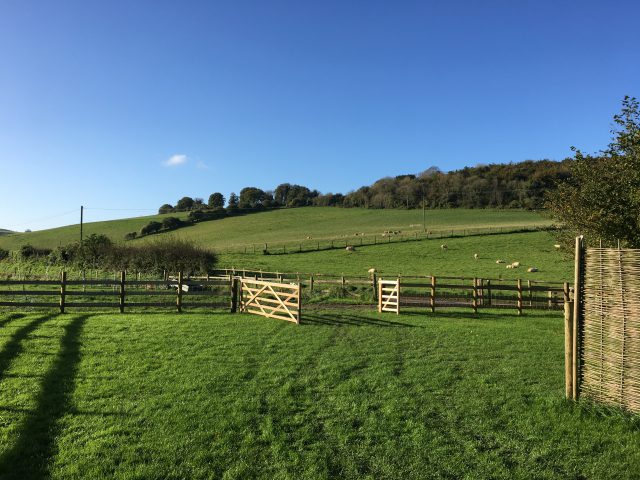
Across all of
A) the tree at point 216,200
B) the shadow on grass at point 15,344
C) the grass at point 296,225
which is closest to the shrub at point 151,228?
the grass at point 296,225

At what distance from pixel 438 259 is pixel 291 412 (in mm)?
36765

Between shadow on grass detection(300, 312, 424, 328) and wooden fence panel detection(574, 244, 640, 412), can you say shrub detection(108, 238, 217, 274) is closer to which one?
shadow on grass detection(300, 312, 424, 328)

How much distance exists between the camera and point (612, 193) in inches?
436

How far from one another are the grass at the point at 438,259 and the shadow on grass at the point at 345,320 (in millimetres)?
19043

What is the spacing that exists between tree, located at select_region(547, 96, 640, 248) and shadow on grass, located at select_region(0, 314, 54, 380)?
13.2 metres

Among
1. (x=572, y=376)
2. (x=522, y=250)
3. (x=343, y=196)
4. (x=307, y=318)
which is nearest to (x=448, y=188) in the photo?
(x=343, y=196)

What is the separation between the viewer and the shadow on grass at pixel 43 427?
14.2 ft

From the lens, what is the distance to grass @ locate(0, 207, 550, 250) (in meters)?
63.7

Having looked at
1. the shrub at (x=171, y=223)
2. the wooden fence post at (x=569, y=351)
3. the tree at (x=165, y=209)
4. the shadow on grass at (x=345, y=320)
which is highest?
the tree at (x=165, y=209)

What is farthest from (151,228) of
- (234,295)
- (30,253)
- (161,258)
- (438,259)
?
(234,295)

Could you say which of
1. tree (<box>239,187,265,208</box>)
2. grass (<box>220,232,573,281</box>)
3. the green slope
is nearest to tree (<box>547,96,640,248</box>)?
grass (<box>220,232,573,281</box>)

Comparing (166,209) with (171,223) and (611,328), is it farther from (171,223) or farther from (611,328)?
(611,328)

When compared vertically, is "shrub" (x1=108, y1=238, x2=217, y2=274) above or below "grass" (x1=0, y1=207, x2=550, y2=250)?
below

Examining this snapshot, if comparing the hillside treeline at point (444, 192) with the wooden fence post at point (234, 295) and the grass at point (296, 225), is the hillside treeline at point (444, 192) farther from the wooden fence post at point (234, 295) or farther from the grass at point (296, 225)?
the wooden fence post at point (234, 295)
